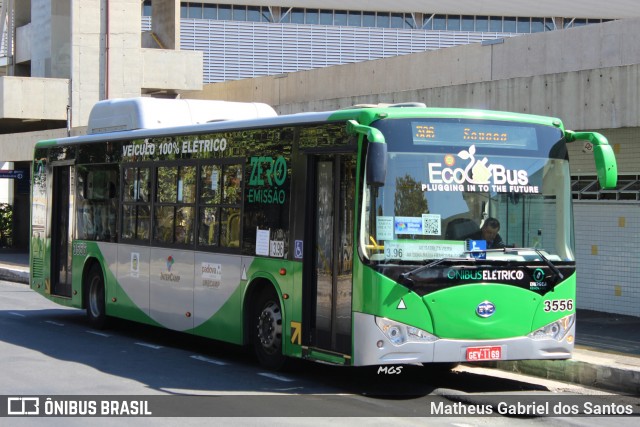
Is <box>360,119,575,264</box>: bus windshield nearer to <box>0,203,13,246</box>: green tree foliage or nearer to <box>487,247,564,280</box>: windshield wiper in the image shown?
<box>487,247,564,280</box>: windshield wiper

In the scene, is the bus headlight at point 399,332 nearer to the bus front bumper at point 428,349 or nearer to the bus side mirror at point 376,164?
the bus front bumper at point 428,349

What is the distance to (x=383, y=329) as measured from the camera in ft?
34.4

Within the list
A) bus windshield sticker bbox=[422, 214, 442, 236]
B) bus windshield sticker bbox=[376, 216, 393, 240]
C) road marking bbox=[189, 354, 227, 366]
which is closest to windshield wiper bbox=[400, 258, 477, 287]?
bus windshield sticker bbox=[422, 214, 442, 236]

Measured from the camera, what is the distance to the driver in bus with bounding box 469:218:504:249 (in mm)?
10867

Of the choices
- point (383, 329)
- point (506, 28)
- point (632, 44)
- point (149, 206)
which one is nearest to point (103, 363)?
point (149, 206)

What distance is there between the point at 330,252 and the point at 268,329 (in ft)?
5.62

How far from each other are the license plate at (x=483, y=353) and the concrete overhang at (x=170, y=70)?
30.7 m

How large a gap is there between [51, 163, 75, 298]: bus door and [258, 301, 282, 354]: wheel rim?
6250 mm

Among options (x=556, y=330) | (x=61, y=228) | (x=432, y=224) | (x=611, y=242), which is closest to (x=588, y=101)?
(x=611, y=242)

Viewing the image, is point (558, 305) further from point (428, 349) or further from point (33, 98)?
point (33, 98)

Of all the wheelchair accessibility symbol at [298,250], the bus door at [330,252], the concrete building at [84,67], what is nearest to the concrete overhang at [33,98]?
the concrete building at [84,67]

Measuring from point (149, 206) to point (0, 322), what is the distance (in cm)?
430

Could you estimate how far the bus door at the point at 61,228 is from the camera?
18.0m

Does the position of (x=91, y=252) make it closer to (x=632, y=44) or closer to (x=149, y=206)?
(x=149, y=206)
